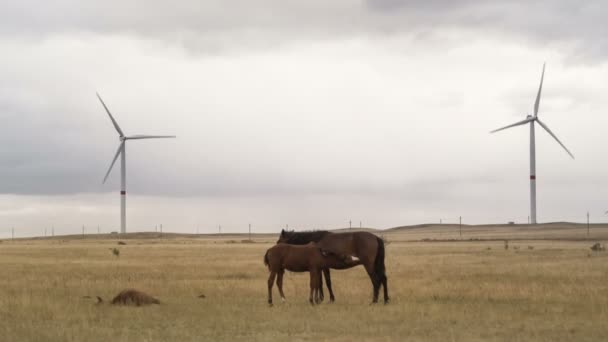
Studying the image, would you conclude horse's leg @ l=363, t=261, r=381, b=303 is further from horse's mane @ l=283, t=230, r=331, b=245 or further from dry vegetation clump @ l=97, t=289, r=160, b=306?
dry vegetation clump @ l=97, t=289, r=160, b=306

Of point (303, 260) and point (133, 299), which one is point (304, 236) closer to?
point (303, 260)

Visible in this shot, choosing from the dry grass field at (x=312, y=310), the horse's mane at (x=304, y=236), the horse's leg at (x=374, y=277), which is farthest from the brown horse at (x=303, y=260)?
the horse's mane at (x=304, y=236)

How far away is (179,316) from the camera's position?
1916 centimetres

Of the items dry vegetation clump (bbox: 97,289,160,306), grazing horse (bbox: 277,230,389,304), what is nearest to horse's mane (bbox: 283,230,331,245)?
grazing horse (bbox: 277,230,389,304)

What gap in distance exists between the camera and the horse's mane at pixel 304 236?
24.2 meters

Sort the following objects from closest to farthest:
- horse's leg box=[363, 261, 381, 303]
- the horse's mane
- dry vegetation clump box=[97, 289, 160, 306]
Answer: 1. dry vegetation clump box=[97, 289, 160, 306]
2. horse's leg box=[363, 261, 381, 303]
3. the horse's mane

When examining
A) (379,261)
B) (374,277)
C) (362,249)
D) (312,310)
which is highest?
(362,249)

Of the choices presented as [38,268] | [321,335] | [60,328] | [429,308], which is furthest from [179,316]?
[38,268]

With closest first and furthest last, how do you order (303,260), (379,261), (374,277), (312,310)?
(312,310), (303,260), (374,277), (379,261)

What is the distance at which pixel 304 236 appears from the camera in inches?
963

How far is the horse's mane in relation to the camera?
2423 centimetres

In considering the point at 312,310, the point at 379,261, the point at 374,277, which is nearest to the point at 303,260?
the point at 374,277

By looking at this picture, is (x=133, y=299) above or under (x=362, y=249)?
under

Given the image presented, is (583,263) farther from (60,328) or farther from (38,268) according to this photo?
(60,328)
